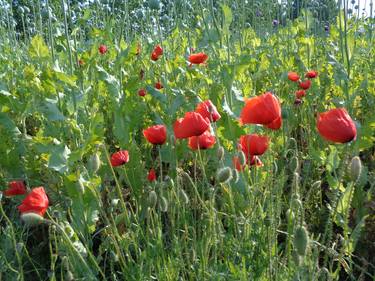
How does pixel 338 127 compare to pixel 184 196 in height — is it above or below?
above

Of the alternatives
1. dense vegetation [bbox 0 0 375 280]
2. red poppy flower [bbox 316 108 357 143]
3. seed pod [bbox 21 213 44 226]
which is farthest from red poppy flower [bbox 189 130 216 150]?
seed pod [bbox 21 213 44 226]

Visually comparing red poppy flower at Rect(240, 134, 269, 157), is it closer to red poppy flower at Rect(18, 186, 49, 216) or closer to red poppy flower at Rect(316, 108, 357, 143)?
red poppy flower at Rect(316, 108, 357, 143)

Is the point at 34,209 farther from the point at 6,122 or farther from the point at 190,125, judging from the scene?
the point at 6,122

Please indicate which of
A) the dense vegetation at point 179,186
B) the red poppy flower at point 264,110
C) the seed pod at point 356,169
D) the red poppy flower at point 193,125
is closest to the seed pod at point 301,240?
the dense vegetation at point 179,186

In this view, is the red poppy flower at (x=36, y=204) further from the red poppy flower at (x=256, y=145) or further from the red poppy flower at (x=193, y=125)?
Answer: the red poppy flower at (x=256, y=145)

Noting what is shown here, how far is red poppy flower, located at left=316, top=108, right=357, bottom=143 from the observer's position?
43.6 inches

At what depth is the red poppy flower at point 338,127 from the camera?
3.63ft

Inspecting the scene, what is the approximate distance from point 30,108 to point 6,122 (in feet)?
0.52

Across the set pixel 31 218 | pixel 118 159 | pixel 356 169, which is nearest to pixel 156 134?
pixel 118 159

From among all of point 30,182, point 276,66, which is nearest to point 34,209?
point 30,182

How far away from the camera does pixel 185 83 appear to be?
121 inches

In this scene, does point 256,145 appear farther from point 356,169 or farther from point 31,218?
point 31,218

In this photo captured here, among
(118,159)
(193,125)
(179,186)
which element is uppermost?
(193,125)

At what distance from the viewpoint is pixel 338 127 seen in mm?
1108
